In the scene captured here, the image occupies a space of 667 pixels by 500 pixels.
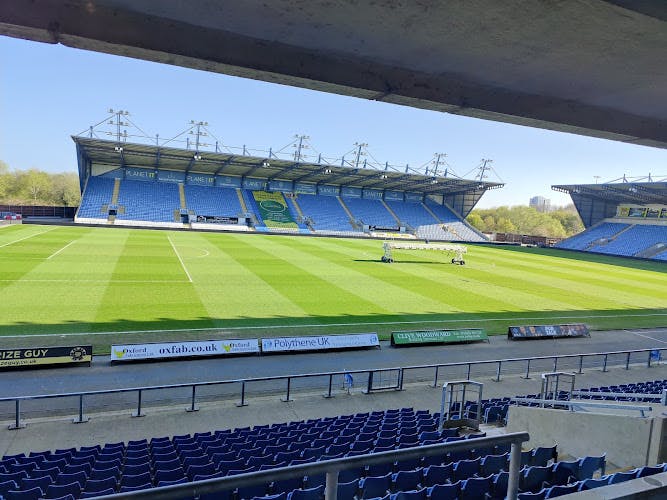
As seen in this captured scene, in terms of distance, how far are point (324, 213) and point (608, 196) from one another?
45.9m

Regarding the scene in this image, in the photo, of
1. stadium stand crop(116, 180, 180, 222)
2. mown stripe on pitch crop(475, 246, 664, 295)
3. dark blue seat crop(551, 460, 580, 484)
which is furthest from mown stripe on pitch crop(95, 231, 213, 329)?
mown stripe on pitch crop(475, 246, 664, 295)

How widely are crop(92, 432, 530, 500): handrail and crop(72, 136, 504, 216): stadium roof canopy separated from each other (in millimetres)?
60224

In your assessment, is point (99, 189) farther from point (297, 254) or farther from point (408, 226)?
point (408, 226)

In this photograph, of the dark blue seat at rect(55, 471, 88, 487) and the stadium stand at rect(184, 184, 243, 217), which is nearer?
the dark blue seat at rect(55, 471, 88, 487)

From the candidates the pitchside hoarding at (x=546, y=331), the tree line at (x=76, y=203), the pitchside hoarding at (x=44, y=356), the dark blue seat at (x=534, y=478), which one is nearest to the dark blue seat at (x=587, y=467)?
the dark blue seat at (x=534, y=478)

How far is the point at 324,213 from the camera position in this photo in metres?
73.9

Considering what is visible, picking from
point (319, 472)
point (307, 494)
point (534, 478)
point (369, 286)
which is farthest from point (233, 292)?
point (319, 472)

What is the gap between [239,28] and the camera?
4324mm

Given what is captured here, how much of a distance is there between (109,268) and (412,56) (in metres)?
27.7

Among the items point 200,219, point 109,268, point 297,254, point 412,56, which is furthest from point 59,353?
point 200,219

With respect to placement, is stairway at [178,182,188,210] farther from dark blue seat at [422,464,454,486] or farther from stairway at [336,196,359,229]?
dark blue seat at [422,464,454,486]

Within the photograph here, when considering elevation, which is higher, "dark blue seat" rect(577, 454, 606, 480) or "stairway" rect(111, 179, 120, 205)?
"stairway" rect(111, 179, 120, 205)

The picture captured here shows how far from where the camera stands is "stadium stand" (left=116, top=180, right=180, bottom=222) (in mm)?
60531

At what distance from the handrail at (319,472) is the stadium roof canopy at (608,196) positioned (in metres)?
69.7
